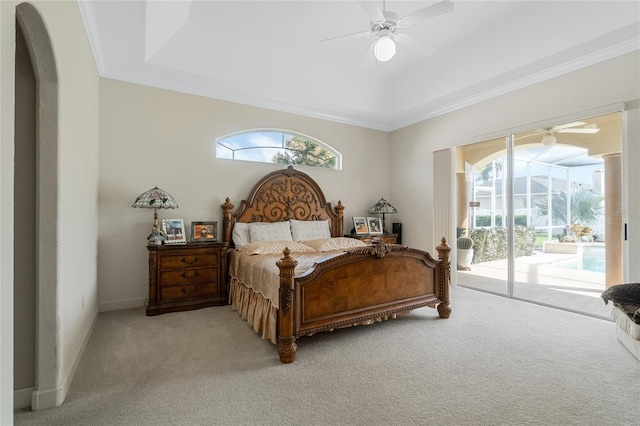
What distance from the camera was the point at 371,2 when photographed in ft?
8.11

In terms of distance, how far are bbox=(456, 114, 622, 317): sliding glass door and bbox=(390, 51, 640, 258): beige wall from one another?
7.6 inches

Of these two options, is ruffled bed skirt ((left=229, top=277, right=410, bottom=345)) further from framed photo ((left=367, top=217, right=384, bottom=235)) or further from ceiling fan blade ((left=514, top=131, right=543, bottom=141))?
ceiling fan blade ((left=514, top=131, right=543, bottom=141))

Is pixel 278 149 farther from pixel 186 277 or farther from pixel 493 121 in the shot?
pixel 493 121

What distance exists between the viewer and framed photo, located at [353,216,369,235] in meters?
5.29

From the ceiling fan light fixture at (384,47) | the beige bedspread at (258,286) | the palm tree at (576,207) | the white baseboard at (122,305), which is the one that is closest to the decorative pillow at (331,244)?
the beige bedspread at (258,286)

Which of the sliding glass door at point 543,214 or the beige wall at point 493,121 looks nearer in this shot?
the beige wall at point 493,121

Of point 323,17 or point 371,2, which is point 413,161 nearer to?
point 323,17

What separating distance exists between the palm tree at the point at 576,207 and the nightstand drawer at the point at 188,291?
4427 mm

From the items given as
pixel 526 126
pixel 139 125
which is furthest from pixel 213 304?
pixel 526 126

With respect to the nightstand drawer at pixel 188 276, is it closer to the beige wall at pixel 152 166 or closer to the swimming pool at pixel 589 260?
the beige wall at pixel 152 166

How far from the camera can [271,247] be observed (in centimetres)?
380

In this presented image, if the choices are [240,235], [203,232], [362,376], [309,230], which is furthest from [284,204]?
[362,376]

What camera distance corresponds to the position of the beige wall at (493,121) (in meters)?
3.23

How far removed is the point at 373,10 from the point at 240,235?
3.08 m
